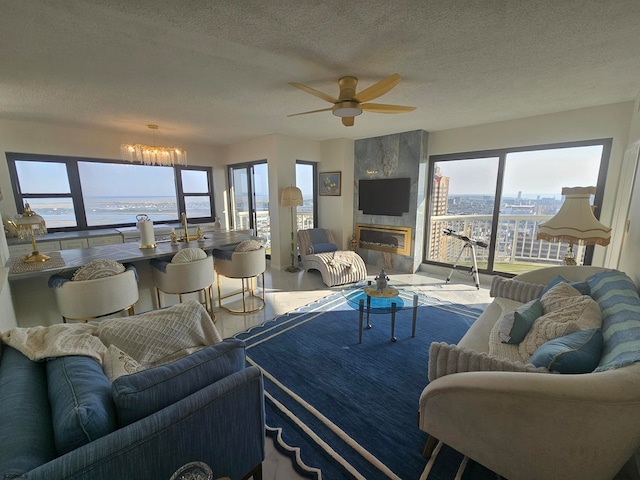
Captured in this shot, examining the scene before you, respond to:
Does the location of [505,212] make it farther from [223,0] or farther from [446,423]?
[223,0]

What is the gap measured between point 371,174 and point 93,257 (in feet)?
14.9

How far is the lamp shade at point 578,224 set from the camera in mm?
2301

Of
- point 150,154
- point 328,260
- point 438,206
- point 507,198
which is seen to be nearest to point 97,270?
point 150,154

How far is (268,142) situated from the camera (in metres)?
5.18

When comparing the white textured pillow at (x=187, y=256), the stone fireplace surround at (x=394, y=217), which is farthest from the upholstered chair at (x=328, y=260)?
the white textured pillow at (x=187, y=256)

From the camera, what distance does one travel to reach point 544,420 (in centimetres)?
108

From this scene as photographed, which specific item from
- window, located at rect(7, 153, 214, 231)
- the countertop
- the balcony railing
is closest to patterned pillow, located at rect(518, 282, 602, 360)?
the balcony railing

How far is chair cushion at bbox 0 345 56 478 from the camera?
718 mm

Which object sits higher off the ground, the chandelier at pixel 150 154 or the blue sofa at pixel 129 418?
the chandelier at pixel 150 154

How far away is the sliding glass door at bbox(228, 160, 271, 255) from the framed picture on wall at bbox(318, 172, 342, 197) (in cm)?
120

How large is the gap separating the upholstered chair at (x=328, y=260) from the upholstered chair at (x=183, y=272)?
2.01 m

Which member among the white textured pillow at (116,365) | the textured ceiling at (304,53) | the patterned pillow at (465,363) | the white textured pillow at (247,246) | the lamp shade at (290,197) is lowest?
the patterned pillow at (465,363)

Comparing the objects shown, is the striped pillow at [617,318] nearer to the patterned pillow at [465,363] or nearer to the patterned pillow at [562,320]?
the patterned pillow at [562,320]

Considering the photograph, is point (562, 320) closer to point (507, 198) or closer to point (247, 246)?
point (247, 246)
